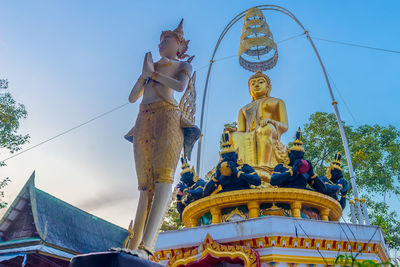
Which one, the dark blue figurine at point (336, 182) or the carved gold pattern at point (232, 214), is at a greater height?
the dark blue figurine at point (336, 182)

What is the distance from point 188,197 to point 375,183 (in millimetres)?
9316

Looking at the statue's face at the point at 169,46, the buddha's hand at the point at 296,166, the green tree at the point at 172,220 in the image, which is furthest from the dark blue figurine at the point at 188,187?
the green tree at the point at 172,220

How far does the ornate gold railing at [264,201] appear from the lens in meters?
7.10

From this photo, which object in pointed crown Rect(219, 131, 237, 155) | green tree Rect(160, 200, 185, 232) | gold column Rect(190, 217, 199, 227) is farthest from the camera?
green tree Rect(160, 200, 185, 232)

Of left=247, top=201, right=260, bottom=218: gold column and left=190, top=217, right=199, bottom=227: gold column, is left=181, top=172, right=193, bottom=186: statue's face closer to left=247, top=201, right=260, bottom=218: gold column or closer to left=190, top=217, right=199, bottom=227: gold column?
left=190, top=217, right=199, bottom=227: gold column

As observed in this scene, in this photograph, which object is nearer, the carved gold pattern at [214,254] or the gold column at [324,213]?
the carved gold pattern at [214,254]

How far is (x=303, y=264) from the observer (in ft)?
19.5

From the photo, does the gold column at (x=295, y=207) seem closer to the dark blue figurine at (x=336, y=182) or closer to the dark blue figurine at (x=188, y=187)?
the dark blue figurine at (x=336, y=182)

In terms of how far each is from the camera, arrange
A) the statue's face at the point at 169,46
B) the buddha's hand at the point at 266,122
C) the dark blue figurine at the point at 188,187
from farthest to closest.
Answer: the buddha's hand at the point at 266,122
the dark blue figurine at the point at 188,187
the statue's face at the point at 169,46

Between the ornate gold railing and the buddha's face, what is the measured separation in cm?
375

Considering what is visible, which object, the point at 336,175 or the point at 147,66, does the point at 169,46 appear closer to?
the point at 147,66

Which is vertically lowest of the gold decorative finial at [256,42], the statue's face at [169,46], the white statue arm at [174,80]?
the white statue arm at [174,80]

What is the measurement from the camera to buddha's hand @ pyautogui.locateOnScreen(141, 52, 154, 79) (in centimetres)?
432

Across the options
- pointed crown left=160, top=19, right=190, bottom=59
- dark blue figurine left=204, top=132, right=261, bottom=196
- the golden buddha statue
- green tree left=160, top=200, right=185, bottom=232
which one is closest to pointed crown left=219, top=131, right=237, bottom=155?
dark blue figurine left=204, top=132, right=261, bottom=196
